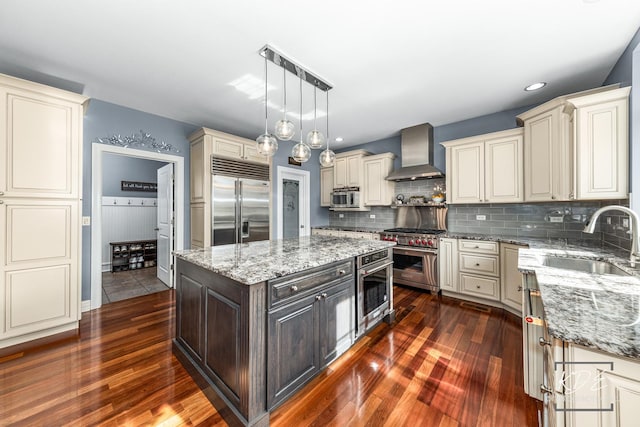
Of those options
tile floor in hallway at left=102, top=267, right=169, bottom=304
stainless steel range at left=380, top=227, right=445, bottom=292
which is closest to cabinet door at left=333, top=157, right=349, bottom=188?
stainless steel range at left=380, top=227, right=445, bottom=292

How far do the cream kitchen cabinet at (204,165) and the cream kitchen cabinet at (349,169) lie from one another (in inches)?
76.0

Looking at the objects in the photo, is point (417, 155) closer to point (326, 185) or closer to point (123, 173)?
point (326, 185)

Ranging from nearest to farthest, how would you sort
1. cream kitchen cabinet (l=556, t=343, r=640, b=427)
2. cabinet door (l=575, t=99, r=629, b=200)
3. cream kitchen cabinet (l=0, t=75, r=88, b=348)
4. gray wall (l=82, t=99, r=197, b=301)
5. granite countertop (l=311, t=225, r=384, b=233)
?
cream kitchen cabinet (l=556, t=343, r=640, b=427), cabinet door (l=575, t=99, r=629, b=200), cream kitchen cabinet (l=0, t=75, r=88, b=348), gray wall (l=82, t=99, r=197, b=301), granite countertop (l=311, t=225, r=384, b=233)

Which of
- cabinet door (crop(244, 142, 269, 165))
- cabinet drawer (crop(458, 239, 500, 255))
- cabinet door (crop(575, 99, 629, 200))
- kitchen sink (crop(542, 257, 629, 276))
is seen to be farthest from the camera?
cabinet door (crop(244, 142, 269, 165))

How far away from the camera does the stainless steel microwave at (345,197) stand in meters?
4.87

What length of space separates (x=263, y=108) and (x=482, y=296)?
151 inches

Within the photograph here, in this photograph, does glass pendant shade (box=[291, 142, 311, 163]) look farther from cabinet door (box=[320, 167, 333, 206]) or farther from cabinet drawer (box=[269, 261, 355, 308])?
cabinet door (box=[320, 167, 333, 206])

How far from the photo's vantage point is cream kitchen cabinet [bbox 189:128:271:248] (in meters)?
3.55

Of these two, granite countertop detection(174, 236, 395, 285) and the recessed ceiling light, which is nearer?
granite countertop detection(174, 236, 395, 285)

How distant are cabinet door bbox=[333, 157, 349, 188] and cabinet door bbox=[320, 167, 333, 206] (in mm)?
155

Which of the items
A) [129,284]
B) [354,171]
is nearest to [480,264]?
[354,171]

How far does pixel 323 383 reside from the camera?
1.81 meters

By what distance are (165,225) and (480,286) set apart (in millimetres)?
4789

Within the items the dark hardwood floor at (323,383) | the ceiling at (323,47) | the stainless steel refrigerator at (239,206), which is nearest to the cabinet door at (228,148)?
the stainless steel refrigerator at (239,206)
